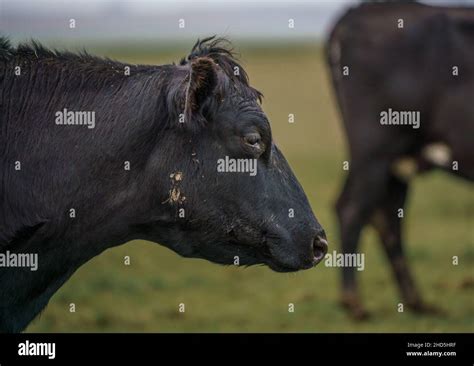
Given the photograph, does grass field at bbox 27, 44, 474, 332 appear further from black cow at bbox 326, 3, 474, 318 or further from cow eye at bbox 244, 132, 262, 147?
cow eye at bbox 244, 132, 262, 147

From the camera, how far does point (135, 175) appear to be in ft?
14.7

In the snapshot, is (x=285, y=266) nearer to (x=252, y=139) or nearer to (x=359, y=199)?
(x=252, y=139)

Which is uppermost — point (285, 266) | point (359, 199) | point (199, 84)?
point (199, 84)

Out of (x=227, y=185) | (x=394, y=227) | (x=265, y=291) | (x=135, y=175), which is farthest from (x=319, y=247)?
(x=265, y=291)

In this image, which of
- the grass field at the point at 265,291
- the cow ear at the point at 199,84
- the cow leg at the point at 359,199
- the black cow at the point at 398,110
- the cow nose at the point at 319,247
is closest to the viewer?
the cow ear at the point at 199,84

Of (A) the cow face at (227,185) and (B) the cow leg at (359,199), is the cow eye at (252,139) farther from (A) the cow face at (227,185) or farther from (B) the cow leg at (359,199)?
(B) the cow leg at (359,199)

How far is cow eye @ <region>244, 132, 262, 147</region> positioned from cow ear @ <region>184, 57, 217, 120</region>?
252mm

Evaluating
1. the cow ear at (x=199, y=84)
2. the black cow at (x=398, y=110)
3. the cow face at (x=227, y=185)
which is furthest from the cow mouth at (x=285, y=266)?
the black cow at (x=398, y=110)

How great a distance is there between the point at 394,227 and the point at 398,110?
43.3 inches

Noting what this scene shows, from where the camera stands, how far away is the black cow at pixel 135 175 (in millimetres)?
4469

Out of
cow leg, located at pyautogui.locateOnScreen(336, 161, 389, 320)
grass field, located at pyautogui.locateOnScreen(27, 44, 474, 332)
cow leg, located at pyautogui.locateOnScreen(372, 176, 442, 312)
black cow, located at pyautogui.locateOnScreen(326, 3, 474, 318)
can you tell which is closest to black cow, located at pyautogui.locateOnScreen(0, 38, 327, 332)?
grass field, located at pyautogui.locateOnScreen(27, 44, 474, 332)

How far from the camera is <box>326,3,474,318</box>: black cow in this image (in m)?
9.10

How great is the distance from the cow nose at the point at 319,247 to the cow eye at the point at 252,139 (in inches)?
20.1

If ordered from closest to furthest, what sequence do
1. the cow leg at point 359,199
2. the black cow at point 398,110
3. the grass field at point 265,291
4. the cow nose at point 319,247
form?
1. the cow nose at point 319,247
2. the grass field at point 265,291
3. the black cow at point 398,110
4. the cow leg at point 359,199
